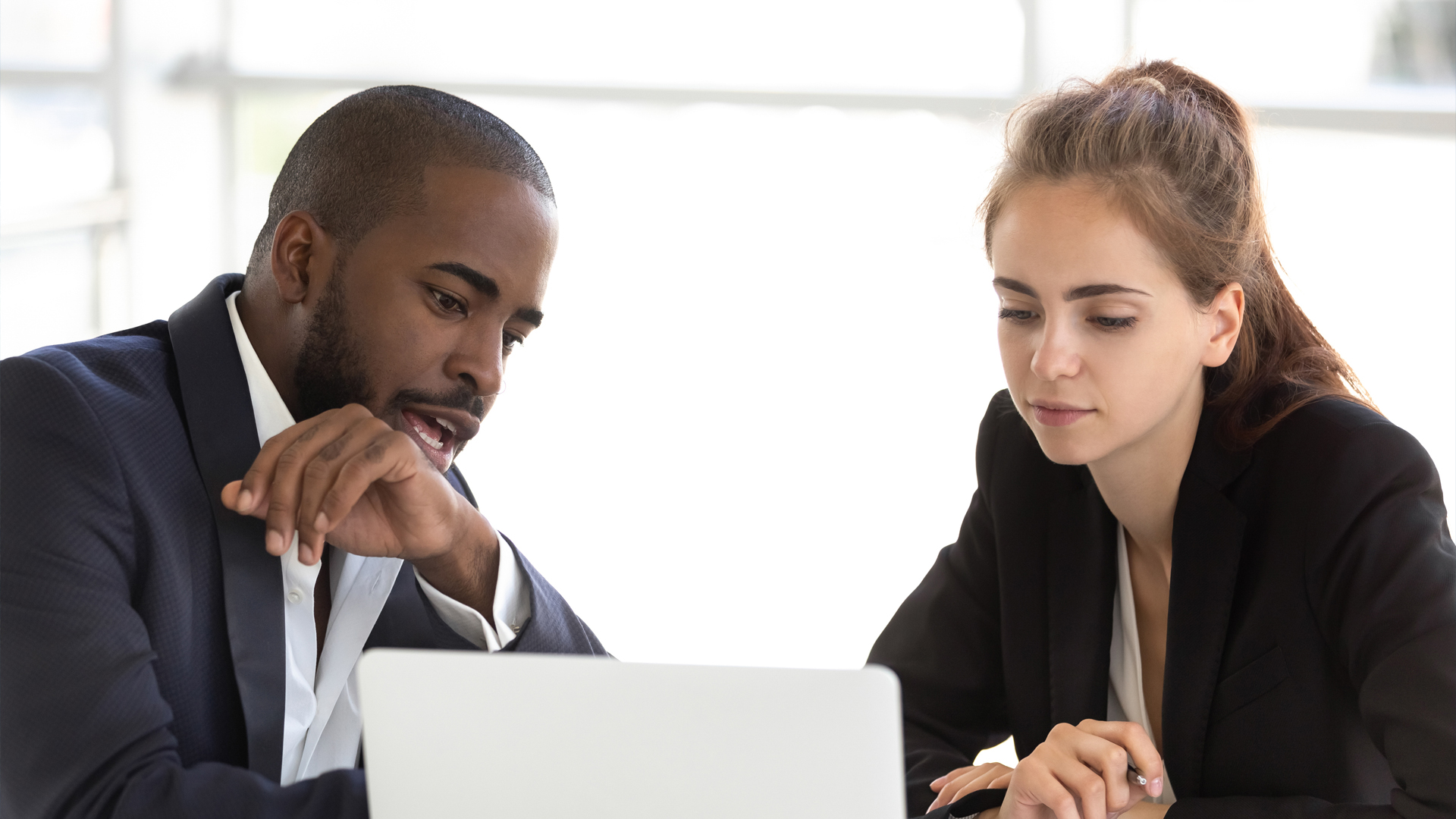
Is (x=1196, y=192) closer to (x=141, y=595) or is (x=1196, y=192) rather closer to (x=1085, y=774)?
(x=1085, y=774)

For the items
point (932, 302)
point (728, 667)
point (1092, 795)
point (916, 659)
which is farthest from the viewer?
point (932, 302)

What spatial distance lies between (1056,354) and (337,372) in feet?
2.79

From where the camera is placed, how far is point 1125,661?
156 centimetres

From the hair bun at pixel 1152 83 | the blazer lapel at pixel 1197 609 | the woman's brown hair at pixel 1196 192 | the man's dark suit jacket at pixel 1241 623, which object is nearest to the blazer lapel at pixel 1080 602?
the man's dark suit jacket at pixel 1241 623

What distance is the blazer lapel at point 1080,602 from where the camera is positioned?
1508 millimetres

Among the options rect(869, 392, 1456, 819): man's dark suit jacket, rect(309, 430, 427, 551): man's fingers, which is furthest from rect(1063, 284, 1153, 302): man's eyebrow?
rect(309, 430, 427, 551): man's fingers

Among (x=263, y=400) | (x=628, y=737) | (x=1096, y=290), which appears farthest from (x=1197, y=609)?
(x=263, y=400)

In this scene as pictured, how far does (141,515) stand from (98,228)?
266 centimetres

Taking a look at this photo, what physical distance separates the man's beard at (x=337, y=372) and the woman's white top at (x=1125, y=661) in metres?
0.86

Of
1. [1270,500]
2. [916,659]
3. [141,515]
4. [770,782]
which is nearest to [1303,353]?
[1270,500]

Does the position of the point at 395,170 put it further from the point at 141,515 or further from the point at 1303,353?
the point at 1303,353

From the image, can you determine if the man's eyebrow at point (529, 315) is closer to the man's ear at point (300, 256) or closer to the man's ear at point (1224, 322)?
the man's ear at point (300, 256)

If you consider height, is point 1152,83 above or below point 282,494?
above

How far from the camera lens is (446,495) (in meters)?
1.33
